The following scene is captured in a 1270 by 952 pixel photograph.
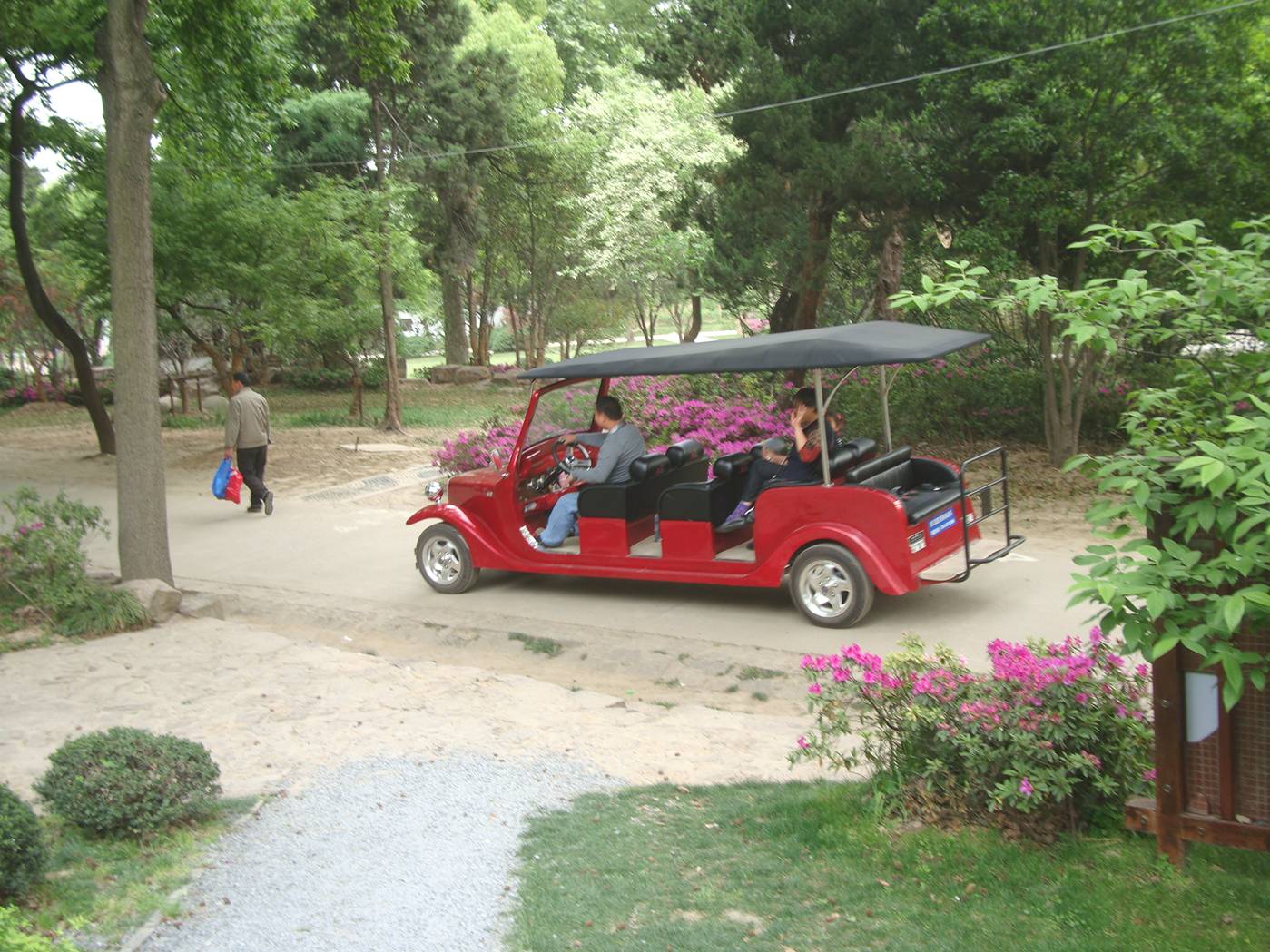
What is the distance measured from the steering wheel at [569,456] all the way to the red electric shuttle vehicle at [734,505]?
2 cm

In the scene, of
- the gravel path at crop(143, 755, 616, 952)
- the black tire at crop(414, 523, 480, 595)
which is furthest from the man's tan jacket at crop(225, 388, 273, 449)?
the gravel path at crop(143, 755, 616, 952)

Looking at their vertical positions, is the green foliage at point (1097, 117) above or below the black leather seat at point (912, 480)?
above

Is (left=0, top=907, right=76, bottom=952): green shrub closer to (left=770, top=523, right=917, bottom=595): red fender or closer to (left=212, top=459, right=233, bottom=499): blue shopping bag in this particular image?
(left=770, top=523, right=917, bottom=595): red fender

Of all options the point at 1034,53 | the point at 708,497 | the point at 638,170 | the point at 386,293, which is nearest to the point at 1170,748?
the point at 708,497

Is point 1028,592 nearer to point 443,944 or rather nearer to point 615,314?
point 443,944

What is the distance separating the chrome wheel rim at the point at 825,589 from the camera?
851 centimetres

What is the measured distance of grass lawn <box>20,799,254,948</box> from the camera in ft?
14.2

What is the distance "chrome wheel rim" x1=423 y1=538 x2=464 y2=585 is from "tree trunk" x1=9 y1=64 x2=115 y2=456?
11.0 m

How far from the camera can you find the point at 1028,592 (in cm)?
918

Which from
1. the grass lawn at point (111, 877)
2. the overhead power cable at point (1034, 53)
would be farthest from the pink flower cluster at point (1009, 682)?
the overhead power cable at point (1034, 53)

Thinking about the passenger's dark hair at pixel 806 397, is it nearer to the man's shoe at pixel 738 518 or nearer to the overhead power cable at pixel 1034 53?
the man's shoe at pixel 738 518

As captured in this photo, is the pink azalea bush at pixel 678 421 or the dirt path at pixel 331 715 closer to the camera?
the dirt path at pixel 331 715

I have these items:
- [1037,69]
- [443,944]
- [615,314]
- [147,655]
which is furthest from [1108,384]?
[615,314]

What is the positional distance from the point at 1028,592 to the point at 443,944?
629cm
